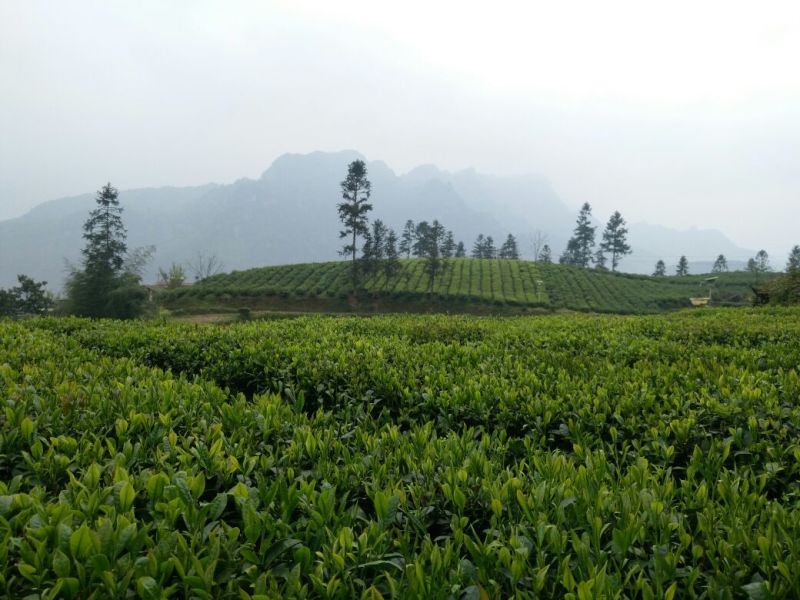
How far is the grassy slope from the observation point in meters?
45.1

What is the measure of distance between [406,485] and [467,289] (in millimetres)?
49729

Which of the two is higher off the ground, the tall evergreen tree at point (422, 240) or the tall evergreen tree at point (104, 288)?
the tall evergreen tree at point (422, 240)

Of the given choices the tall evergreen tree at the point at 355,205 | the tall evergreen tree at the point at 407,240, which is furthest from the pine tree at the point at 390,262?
the tall evergreen tree at the point at 407,240

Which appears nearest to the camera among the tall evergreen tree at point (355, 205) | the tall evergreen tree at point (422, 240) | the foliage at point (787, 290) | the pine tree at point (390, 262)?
the foliage at point (787, 290)

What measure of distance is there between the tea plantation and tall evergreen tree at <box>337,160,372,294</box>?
141ft

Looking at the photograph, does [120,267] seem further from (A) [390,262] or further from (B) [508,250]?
(B) [508,250]

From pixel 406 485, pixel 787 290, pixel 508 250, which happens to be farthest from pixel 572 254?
pixel 406 485

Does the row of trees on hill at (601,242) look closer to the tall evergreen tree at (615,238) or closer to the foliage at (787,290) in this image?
the tall evergreen tree at (615,238)

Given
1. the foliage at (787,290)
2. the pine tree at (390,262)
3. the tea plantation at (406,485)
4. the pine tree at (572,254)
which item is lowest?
the tea plantation at (406,485)

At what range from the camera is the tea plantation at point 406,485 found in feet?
4.88

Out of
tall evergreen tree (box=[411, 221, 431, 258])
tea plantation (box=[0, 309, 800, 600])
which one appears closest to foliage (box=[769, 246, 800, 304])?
tea plantation (box=[0, 309, 800, 600])

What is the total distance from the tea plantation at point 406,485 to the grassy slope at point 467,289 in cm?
4101

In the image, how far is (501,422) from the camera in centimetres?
332

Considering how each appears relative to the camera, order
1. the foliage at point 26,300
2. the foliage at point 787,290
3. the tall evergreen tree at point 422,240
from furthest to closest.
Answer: the tall evergreen tree at point 422,240 → the foliage at point 26,300 → the foliage at point 787,290
